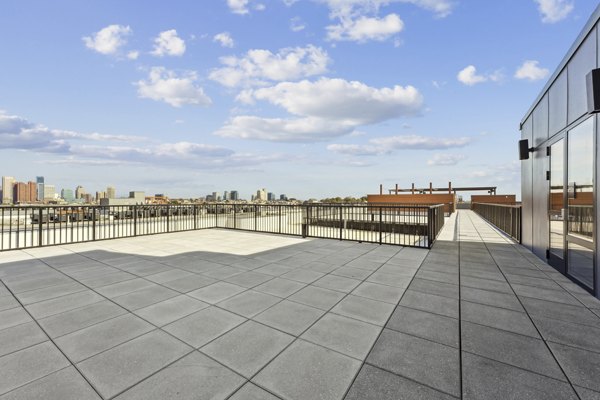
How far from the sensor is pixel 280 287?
4031 mm

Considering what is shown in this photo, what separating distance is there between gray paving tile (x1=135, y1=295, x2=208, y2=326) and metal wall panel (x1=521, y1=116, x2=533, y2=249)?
7967mm

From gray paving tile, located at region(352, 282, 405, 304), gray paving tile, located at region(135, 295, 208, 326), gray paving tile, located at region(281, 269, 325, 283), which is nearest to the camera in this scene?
gray paving tile, located at region(135, 295, 208, 326)

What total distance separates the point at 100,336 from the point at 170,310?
72 cm

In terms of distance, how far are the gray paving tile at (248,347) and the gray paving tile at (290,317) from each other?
12cm

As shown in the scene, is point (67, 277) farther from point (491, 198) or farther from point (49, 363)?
point (491, 198)

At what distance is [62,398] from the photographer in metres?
1.78

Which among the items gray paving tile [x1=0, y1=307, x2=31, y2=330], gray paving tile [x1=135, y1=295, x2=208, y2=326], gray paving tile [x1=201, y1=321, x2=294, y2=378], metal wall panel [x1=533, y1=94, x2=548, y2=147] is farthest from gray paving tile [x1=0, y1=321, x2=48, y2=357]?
metal wall panel [x1=533, y1=94, x2=548, y2=147]

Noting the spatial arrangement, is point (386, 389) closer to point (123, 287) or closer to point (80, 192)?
point (123, 287)

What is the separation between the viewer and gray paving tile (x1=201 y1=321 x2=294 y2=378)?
2.16 metres

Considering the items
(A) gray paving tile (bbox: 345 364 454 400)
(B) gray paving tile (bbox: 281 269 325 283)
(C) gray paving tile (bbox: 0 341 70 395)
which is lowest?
(C) gray paving tile (bbox: 0 341 70 395)

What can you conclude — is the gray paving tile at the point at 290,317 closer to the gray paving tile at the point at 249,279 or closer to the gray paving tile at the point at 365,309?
the gray paving tile at the point at 365,309

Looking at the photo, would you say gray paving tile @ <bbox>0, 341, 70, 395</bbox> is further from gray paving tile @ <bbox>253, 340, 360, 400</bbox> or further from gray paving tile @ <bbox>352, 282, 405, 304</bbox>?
gray paving tile @ <bbox>352, 282, 405, 304</bbox>

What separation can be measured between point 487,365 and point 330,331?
1.32 metres

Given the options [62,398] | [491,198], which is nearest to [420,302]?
[62,398]
